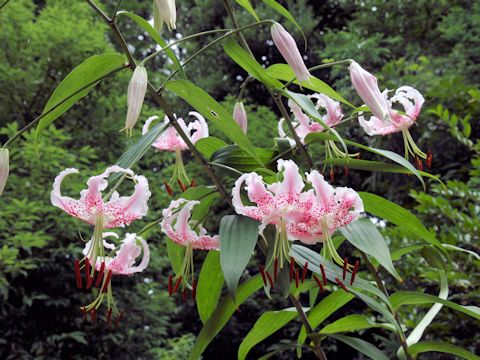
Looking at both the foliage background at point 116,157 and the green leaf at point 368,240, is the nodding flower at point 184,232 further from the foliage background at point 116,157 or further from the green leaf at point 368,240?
the foliage background at point 116,157

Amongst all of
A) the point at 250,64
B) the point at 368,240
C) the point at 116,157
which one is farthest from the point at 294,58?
the point at 116,157

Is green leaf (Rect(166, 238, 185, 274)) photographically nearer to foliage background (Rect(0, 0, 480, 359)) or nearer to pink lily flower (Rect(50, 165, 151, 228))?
pink lily flower (Rect(50, 165, 151, 228))

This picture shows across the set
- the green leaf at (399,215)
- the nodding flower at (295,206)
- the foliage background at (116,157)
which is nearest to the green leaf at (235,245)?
the nodding flower at (295,206)

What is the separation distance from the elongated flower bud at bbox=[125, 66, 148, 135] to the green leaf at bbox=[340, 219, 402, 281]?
0.53 feet

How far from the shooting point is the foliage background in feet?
8.64

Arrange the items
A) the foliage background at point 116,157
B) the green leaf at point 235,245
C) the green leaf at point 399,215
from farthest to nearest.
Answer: the foliage background at point 116,157
the green leaf at point 399,215
the green leaf at point 235,245

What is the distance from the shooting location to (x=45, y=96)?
331 cm

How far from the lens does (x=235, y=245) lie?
0.43 metres

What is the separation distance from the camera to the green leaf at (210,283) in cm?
56

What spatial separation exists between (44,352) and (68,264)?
36 cm

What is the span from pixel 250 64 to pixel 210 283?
0.65 ft

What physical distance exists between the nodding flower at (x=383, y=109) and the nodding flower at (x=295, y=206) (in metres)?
0.07

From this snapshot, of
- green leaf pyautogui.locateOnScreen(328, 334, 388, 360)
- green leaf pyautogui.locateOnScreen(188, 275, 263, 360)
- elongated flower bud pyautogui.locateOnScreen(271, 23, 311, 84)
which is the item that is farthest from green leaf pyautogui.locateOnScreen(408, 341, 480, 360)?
elongated flower bud pyautogui.locateOnScreen(271, 23, 311, 84)

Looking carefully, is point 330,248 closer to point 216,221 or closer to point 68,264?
point 68,264
